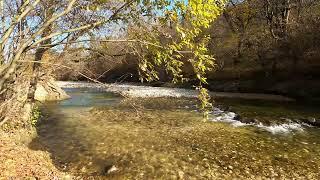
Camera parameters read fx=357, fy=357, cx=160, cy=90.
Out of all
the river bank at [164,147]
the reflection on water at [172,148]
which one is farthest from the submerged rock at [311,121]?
the reflection on water at [172,148]

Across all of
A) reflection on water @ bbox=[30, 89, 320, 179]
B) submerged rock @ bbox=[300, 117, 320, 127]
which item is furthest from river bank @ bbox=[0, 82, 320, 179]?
submerged rock @ bbox=[300, 117, 320, 127]

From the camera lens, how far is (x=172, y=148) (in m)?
17.2

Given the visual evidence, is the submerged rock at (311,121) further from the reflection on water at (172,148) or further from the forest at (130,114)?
the reflection on water at (172,148)

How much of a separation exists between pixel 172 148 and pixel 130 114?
10.9 metres

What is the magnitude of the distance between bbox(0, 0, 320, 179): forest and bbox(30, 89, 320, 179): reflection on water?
48 millimetres

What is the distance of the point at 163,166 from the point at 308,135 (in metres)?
10.6

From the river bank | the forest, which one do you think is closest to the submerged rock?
the forest

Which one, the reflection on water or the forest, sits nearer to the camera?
the forest

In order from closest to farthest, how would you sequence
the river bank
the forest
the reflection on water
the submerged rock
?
the forest
the river bank
the reflection on water
the submerged rock

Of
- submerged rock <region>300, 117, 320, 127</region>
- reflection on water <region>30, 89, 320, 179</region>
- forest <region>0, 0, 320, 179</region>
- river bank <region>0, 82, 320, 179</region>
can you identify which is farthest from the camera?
submerged rock <region>300, 117, 320, 127</region>

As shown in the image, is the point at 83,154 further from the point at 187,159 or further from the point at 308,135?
the point at 308,135

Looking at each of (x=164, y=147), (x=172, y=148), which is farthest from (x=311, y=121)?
(x=164, y=147)

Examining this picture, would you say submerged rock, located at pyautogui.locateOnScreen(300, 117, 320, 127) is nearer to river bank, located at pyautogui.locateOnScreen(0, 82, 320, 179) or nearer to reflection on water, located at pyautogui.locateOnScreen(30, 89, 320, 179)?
river bank, located at pyautogui.locateOnScreen(0, 82, 320, 179)

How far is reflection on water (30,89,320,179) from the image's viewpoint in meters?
14.0
